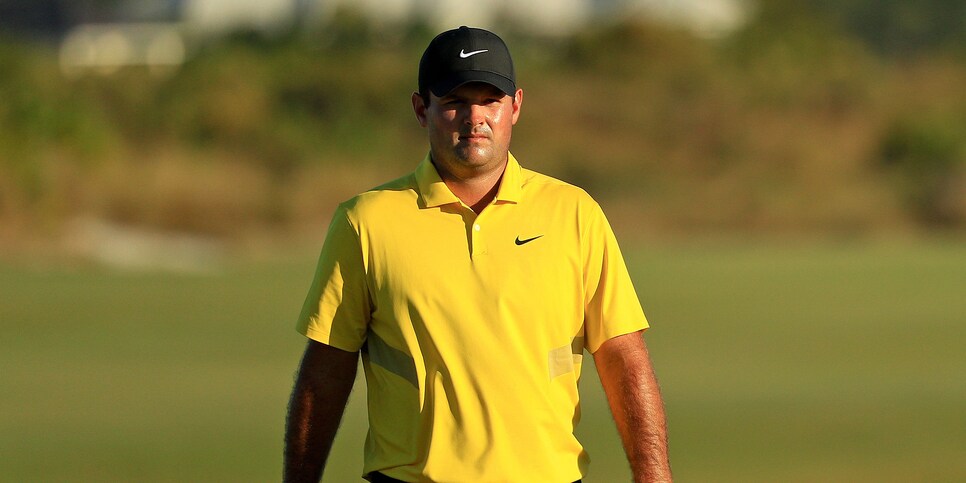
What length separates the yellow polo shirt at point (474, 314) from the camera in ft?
11.1

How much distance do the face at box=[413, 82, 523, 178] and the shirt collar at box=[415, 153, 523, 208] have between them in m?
0.02

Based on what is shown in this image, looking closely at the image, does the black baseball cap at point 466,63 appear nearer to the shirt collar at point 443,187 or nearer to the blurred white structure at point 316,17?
the shirt collar at point 443,187

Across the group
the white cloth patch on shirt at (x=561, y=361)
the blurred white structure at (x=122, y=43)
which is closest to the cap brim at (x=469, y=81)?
the white cloth patch on shirt at (x=561, y=361)

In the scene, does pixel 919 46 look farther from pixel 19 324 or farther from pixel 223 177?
pixel 19 324

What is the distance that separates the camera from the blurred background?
14281mm

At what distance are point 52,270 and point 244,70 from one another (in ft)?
40.5

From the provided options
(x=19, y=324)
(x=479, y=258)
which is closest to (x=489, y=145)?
(x=479, y=258)

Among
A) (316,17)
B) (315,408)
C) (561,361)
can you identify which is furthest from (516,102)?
(316,17)

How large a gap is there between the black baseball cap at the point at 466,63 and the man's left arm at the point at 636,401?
1.66 ft

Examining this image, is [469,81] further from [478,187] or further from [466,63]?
[478,187]

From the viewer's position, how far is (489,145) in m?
3.47

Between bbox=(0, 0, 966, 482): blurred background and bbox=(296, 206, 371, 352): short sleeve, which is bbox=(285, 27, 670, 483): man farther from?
bbox=(0, 0, 966, 482): blurred background

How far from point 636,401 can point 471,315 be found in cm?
36

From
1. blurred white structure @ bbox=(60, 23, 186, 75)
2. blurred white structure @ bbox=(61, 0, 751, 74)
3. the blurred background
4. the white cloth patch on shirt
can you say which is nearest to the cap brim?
the white cloth patch on shirt
